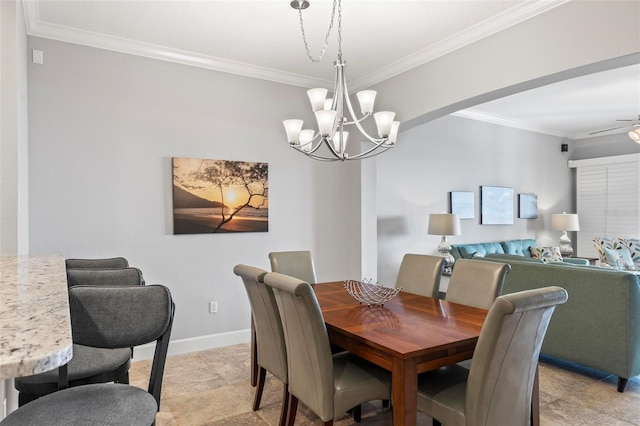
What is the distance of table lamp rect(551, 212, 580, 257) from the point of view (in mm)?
6582

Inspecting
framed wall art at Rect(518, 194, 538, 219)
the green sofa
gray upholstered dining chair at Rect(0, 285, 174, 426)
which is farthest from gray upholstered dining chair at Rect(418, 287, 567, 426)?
framed wall art at Rect(518, 194, 538, 219)

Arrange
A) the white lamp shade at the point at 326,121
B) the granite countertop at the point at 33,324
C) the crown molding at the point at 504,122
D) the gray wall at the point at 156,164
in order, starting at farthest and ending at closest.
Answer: the crown molding at the point at 504,122 → the gray wall at the point at 156,164 → the white lamp shade at the point at 326,121 → the granite countertop at the point at 33,324

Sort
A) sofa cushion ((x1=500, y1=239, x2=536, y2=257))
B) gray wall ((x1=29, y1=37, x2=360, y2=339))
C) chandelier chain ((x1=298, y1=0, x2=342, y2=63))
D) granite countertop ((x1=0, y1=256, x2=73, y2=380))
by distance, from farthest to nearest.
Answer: sofa cushion ((x1=500, y1=239, x2=536, y2=257)) → gray wall ((x1=29, y1=37, x2=360, y2=339)) → chandelier chain ((x1=298, y1=0, x2=342, y2=63)) → granite countertop ((x1=0, y1=256, x2=73, y2=380))

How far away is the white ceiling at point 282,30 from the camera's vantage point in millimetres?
2936

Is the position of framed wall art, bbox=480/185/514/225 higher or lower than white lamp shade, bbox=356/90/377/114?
lower

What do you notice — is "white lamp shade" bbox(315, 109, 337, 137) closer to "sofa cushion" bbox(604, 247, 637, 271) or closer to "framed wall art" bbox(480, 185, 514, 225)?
"sofa cushion" bbox(604, 247, 637, 271)

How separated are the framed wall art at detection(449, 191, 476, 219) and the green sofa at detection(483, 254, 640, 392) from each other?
7.88 ft

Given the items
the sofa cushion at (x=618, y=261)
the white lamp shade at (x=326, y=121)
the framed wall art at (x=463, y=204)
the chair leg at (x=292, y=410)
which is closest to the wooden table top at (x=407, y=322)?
the chair leg at (x=292, y=410)

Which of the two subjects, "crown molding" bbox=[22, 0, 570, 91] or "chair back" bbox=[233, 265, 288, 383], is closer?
"chair back" bbox=[233, 265, 288, 383]

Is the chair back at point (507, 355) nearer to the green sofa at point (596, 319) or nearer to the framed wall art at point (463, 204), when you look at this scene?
the green sofa at point (596, 319)

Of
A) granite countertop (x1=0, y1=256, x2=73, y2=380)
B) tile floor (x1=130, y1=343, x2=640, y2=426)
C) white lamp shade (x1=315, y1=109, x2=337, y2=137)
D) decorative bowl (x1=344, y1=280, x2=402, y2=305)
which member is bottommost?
tile floor (x1=130, y1=343, x2=640, y2=426)

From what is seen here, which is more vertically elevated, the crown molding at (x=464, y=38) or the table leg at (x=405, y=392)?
the crown molding at (x=464, y=38)

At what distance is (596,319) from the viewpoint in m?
3.09

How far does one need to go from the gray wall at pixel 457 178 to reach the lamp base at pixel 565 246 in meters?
0.29
